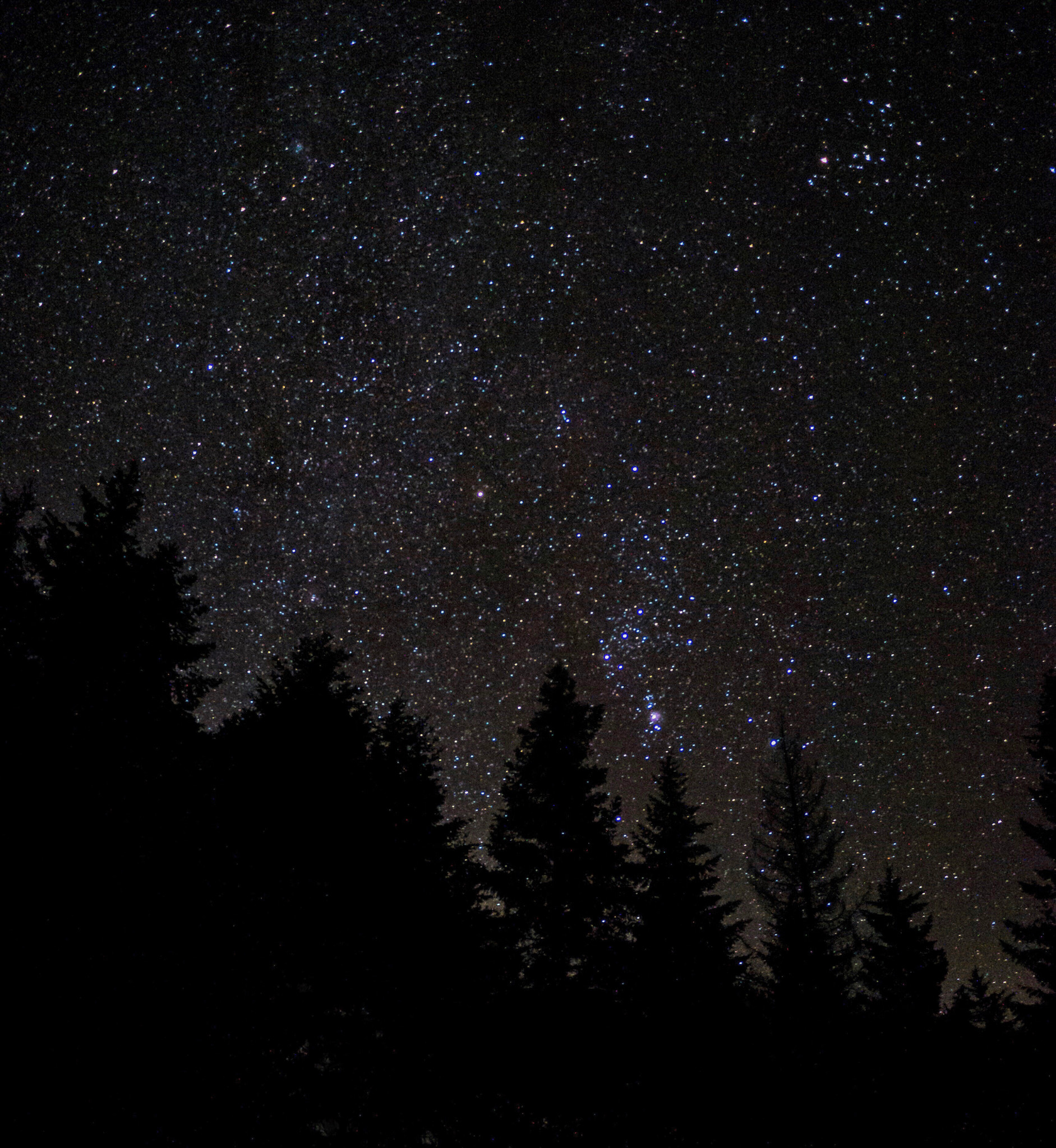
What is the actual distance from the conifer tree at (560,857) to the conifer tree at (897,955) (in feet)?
37.4

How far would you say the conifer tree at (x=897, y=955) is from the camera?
19000mm

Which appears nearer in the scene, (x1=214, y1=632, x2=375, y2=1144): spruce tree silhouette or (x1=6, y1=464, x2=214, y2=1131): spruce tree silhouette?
(x1=6, y1=464, x2=214, y2=1131): spruce tree silhouette

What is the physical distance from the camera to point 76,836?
6.05 meters

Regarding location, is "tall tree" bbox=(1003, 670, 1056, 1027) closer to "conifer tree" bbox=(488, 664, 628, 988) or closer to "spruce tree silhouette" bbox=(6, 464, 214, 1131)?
"conifer tree" bbox=(488, 664, 628, 988)

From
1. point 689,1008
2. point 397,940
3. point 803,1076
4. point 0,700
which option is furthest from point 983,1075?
point 0,700

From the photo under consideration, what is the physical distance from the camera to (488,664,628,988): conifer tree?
12.1 metres

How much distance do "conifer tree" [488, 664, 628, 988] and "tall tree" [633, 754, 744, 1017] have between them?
0.92 m

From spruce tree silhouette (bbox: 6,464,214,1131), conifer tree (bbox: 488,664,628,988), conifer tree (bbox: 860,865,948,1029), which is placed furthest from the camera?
conifer tree (bbox: 860,865,948,1029)

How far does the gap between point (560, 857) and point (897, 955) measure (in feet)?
49.8

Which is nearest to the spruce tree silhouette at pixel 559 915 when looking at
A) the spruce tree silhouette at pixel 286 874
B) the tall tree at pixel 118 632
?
the spruce tree silhouette at pixel 286 874

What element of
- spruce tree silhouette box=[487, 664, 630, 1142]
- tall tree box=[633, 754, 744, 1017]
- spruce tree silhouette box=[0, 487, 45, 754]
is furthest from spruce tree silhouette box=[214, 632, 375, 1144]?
tall tree box=[633, 754, 744, 1017]

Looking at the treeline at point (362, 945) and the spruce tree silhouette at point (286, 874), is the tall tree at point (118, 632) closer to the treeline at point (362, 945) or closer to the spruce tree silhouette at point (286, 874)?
the treeline at point (362, 945)

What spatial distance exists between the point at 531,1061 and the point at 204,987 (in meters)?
6.93

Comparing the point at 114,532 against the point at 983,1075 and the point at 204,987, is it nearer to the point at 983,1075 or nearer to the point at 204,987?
the point at 204,987
